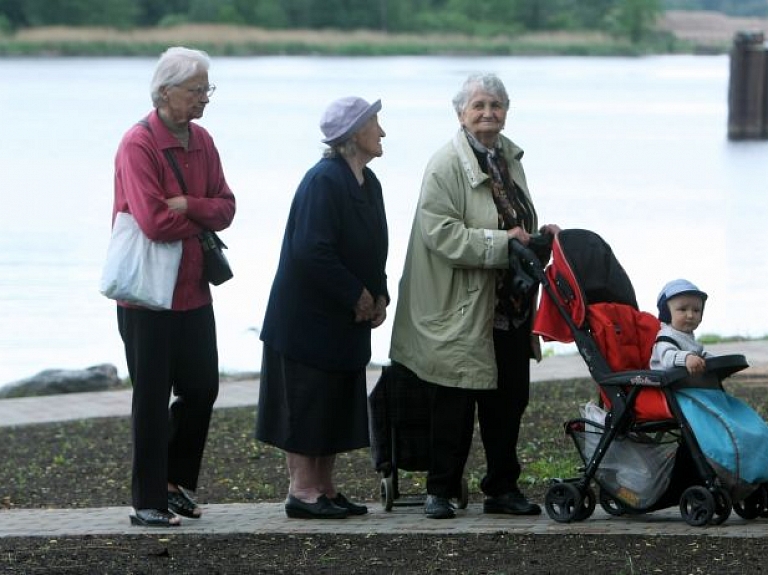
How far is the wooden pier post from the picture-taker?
41.6 m

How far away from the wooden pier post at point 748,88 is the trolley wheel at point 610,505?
35837 mm

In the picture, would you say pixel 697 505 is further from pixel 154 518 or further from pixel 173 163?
pixel 173 163

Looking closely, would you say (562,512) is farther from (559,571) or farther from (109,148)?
(109,148)

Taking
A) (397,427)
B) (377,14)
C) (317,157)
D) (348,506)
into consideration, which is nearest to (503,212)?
(397,427)

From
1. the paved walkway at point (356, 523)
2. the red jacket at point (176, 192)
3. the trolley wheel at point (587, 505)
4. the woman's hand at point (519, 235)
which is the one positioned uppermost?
the red jacket at point (176, 192)

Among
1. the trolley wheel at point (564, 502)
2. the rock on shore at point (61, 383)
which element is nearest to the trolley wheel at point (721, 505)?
the trolley wheel at point (564, 502)

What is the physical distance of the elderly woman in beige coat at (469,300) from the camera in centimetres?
629

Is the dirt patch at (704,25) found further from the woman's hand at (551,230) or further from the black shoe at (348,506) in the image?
the black shoe at (348,506)

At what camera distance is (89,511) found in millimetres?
7242

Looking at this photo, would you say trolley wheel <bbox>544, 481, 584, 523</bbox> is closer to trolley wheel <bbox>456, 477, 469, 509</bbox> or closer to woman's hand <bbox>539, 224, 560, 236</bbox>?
trolley wheel <bbox>456, 477, 469, 509</bbox>

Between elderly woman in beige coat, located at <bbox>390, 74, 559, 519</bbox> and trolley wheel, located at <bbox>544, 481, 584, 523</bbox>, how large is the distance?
225 millimetres

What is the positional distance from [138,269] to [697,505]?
221 cm

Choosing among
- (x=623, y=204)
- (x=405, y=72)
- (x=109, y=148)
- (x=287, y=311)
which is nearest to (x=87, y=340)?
(x=287, y=311)

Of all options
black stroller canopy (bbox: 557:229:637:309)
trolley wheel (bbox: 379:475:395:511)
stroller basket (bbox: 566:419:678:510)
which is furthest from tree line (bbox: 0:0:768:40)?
stroller basket (bbox: 566:419:678:510)
